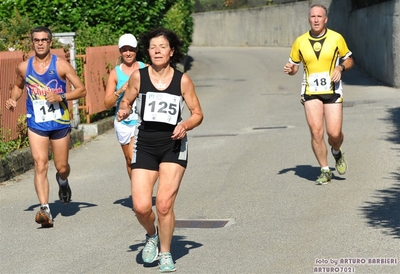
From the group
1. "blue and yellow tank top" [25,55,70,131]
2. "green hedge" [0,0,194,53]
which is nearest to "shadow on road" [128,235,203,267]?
"blue and yellow tank top" [25,55,70,131]

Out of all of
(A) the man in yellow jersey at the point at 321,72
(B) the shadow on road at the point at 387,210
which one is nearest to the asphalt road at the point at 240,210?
Result: (B) the shadow on road at the point at 387,210

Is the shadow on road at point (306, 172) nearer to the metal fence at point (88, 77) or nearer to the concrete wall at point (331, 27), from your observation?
the metal fence at point (88, 77)

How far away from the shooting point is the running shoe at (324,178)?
10.9m

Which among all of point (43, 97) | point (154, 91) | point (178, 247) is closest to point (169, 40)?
point (154, 91)

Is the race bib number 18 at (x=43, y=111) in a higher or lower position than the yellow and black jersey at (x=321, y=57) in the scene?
lower

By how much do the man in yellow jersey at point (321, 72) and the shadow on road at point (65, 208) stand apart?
112 inches

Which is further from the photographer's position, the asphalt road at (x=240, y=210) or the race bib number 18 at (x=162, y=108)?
the asphalt road at (x=240, y=210)

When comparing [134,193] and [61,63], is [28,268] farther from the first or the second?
[61,63]

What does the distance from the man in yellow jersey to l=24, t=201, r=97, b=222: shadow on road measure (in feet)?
9.30

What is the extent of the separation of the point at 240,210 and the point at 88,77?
27.6ft

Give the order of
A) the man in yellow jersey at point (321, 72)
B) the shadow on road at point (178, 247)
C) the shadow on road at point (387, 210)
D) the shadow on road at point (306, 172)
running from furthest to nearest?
the shadow on road at point (306, 172) < the man in yellow jersey at point (321, 72) < the shadow on road at point (387, 210) < the shadow on road at point (178, 247)

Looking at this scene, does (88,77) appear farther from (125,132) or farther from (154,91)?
(154,91)

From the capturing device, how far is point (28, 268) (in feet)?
24.5

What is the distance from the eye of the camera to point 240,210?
31.4ft
